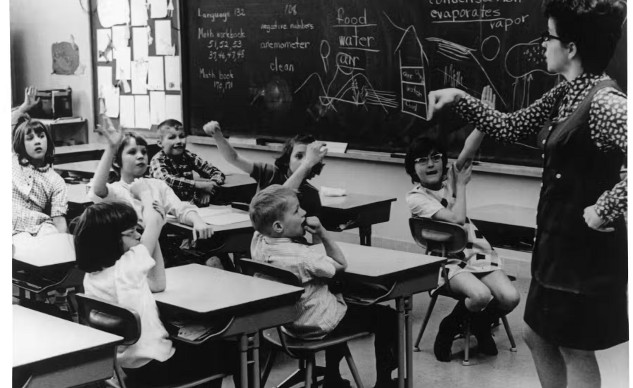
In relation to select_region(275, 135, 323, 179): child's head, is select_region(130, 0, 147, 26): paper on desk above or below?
above

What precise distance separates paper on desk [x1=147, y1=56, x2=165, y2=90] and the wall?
0.27 metres

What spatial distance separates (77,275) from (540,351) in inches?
66.1

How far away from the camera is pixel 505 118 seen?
341 centimetres

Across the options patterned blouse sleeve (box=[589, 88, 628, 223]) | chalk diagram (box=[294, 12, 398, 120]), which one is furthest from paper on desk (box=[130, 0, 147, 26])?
patterned blouse sleeve (box=[589, 88, 628, 223])

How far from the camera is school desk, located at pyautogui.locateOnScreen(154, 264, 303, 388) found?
3.07 m

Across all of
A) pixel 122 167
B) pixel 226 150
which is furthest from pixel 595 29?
pixel 226 150

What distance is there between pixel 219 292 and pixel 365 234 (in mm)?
1271

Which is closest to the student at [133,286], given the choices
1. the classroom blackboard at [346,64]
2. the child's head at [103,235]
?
the child's head at [103,235]

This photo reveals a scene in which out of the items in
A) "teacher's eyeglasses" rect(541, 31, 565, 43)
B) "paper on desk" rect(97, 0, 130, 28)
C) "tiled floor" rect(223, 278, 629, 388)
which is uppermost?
"paper on desk" rect(97, 0, 130, 28)

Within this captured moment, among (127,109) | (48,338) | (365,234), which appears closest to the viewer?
(48,338)

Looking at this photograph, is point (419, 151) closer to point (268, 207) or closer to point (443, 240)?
point (443, 240)

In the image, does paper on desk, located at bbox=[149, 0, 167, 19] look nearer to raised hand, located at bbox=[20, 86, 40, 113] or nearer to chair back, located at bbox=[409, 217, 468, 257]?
raised hand, located at bbox=[20, 86, 40, 113]

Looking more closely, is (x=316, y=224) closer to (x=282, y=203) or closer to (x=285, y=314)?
(x=282, y=203)

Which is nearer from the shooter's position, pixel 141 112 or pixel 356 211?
pixel 141 112
